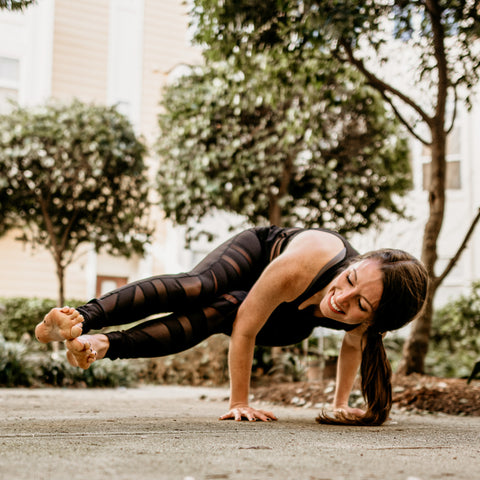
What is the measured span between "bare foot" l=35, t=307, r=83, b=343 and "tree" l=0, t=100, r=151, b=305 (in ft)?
17.2

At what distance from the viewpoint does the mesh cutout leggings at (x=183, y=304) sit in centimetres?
249

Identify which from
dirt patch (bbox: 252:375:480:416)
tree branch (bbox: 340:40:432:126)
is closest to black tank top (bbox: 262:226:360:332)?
dirt patch (bbox: 252:375:480:416)

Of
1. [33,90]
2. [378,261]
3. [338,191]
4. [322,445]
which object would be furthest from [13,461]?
[33,90]

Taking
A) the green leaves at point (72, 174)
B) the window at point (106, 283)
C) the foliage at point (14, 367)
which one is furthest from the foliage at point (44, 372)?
the window at point (106, 283)

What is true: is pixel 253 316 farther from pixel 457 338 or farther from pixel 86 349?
pixel 457 338

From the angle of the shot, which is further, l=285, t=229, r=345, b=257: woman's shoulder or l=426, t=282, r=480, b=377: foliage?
l=426, t=282, r=480, b=377: foliage

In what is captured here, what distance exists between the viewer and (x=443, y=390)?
4.07 metres

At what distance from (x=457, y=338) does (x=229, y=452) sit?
27.3 feet

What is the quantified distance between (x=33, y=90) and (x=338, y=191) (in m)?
7.22

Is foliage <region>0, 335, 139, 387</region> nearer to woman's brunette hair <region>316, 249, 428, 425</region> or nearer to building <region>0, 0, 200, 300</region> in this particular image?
woman's brunette hair <region>316, 249, 428, 425</region>

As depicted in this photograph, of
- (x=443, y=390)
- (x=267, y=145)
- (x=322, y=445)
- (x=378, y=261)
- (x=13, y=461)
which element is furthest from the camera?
(x=267, y=145)

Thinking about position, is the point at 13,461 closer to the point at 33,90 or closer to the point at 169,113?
the point at 169,113

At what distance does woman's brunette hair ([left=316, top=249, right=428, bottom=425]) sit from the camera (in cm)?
232

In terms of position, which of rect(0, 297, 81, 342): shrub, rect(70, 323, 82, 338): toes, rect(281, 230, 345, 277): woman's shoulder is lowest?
rect(0, 297, 81, 342): shrub
